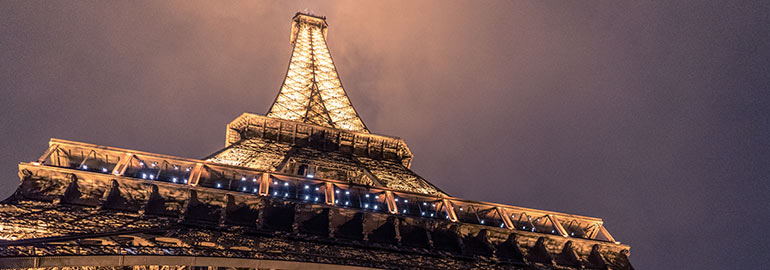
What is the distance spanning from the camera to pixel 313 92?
3447 cm

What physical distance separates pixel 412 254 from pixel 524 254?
3.47 m

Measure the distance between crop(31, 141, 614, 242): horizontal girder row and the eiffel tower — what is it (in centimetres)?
3

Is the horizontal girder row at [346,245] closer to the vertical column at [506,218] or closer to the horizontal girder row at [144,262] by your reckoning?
the horizontal girder row at [144,262]

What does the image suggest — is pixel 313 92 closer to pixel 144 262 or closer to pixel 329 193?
pixel 329 193

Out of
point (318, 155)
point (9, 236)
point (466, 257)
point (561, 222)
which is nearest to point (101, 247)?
point (9, 236)

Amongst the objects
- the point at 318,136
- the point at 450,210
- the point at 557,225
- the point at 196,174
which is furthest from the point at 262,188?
the point at 318,136

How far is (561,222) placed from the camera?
15141 millimetres

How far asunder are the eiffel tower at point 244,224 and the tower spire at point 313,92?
14722 mm

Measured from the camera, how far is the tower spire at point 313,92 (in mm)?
30141

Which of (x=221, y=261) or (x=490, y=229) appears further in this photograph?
(x=490, y=229)

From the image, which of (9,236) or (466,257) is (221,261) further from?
(466,257)

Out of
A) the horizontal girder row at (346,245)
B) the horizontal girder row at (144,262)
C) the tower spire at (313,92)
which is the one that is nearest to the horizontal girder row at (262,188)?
the horizontal girder row at (346,245)

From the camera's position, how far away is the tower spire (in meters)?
30.1

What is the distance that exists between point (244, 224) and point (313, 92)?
2328 cm
